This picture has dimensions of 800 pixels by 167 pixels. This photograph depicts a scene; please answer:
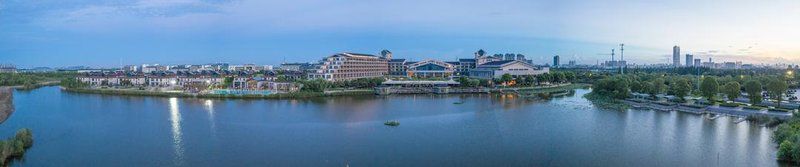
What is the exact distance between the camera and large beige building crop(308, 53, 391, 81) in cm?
2109

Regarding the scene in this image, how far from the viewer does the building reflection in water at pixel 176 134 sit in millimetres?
6465

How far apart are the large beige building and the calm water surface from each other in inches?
338

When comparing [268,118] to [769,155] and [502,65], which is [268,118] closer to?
[769,155]

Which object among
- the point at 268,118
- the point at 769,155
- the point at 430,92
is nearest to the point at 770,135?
the point at 769,155

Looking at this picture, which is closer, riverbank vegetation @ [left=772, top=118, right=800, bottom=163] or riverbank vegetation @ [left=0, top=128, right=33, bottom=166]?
riverbank vegetation @ [left=772, top=118, right=800, bottom=163]

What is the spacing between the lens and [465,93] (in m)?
17.7

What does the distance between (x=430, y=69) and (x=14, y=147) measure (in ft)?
69.3

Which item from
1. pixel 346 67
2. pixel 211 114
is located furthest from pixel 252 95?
pixel 346 67

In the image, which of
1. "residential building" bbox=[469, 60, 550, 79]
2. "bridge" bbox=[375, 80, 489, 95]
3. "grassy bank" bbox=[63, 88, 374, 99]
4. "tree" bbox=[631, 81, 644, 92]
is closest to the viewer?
"tree" bbox=[631, 81, 644, 92]

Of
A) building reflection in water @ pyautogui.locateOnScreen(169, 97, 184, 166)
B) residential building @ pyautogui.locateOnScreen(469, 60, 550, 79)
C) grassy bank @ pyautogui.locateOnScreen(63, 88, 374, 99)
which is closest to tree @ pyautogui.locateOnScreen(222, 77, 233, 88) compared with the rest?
grassy bank @ pyautogui.locateOnScreen(63, 88, 374, 99)

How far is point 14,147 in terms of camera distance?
657cm

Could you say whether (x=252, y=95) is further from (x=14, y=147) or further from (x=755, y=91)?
(x=755, y=91)

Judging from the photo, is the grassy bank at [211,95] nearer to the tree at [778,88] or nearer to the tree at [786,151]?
the tree at [778,88]

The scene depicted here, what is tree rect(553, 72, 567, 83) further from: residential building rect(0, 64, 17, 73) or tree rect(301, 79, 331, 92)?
residential building rect(0, 64, 17, 73)
